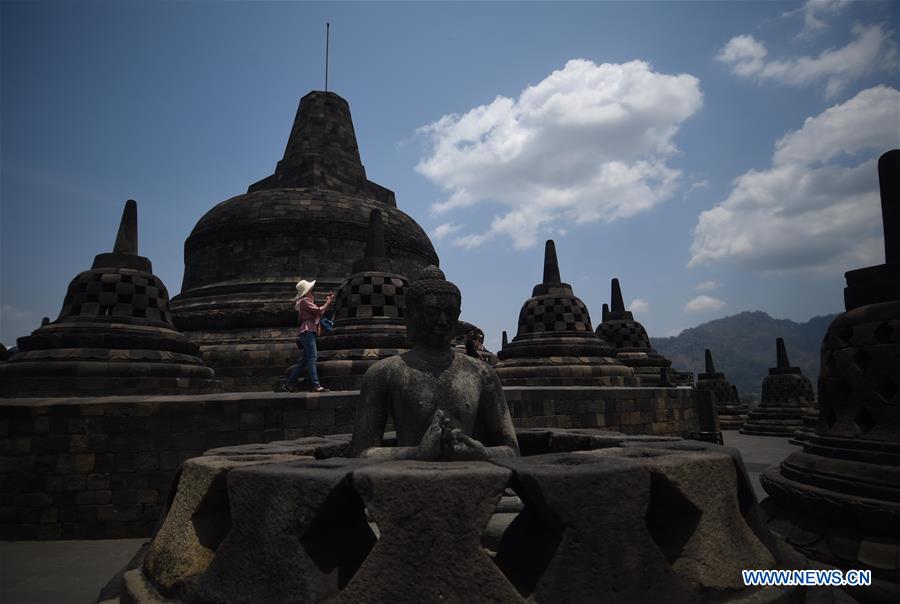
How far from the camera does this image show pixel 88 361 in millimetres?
7105

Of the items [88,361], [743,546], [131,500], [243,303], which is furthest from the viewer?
[243,303]

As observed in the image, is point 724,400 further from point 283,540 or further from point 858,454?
point 283,540

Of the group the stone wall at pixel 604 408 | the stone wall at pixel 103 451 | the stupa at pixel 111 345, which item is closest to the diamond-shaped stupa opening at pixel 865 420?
the stone wall at pixel 604 408

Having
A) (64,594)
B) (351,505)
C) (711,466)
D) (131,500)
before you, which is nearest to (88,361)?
(131,500)

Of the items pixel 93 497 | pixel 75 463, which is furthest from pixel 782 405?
pixel 75 463

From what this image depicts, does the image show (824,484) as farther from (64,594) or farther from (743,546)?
(64,594)

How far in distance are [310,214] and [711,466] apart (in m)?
14.2

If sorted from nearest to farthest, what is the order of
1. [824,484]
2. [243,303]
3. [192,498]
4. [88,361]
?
[192,498], [824,484], [88,361], [243,303]

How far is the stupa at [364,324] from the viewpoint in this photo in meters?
8.98

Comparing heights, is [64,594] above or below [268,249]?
below

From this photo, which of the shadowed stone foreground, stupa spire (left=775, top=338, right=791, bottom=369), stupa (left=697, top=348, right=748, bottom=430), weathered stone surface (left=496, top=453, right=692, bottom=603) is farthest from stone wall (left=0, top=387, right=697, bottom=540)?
stupa spire (left=775, top=338, right=791, bottom=369)

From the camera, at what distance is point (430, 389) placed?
9.27 feet

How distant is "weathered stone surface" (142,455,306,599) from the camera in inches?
85.8

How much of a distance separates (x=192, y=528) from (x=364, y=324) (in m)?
7.47
